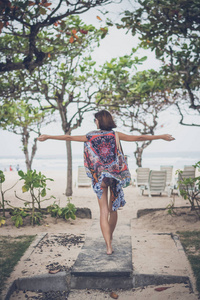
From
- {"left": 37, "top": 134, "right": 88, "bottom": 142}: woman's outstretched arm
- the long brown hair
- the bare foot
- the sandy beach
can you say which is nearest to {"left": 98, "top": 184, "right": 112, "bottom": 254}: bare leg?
the bare foot

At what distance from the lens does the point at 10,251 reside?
4.37 m

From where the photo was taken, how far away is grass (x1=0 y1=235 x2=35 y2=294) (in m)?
3.59

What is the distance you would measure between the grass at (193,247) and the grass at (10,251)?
7.02ft

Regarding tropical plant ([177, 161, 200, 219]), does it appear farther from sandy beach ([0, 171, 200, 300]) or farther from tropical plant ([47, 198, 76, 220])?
tropical plant ([47, 198, 76, 220])

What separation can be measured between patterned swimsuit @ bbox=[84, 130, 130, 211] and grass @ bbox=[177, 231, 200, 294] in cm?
116

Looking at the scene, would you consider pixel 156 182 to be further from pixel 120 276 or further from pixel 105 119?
pixel 120 276

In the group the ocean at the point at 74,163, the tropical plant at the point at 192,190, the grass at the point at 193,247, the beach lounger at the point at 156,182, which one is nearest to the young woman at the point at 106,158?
the grass at the point at 193,247

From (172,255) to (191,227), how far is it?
1.88 m

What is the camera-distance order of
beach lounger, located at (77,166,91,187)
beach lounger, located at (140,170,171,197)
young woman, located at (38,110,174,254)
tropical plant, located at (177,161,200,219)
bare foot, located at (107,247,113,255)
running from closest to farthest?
bare foot, located at (107,247,113,255)
young woman, located at (38,110,174,254)
tropical plant, located at (177,161,200,219)
beach lounger, located at (140,170,171,197)
beach lounger, located at (77,166,91,187)

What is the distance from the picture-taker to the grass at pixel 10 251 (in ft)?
11.8

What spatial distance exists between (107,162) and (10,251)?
6.22 ft

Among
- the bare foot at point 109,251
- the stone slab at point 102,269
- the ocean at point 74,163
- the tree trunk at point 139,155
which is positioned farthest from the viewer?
the ocean at point 74,163

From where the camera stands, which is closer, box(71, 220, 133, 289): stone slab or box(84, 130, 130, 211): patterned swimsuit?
box(71, 220, 133, 289): stone slab

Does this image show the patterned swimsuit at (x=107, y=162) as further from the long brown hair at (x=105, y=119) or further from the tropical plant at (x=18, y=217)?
the tropical plant at (x=18, y=217)
